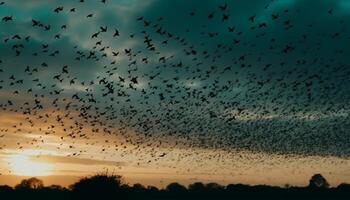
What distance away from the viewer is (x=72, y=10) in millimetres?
40625

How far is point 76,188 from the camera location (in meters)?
40.6

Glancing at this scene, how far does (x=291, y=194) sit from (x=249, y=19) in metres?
85.3

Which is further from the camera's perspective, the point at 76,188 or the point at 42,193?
the point at 42,193

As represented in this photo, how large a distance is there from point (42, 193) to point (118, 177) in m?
65.0

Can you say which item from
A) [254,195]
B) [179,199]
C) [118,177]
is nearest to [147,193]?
[179,199]

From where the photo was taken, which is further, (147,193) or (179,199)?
(147,193)

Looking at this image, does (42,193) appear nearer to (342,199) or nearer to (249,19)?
(342,199)

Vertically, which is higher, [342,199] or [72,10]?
[72,10]

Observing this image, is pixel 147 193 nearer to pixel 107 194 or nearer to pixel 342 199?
pixel 342 199

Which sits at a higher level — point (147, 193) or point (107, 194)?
point (147, 193)

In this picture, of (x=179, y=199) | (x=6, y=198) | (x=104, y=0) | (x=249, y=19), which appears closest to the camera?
(x=104, y=0)

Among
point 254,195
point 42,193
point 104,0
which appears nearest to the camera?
point 104,0

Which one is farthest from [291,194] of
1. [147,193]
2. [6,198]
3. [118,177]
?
[118,177]

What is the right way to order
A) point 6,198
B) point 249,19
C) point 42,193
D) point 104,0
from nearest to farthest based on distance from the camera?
point 104,0
point 249,19
point 6,198
point 42,193
